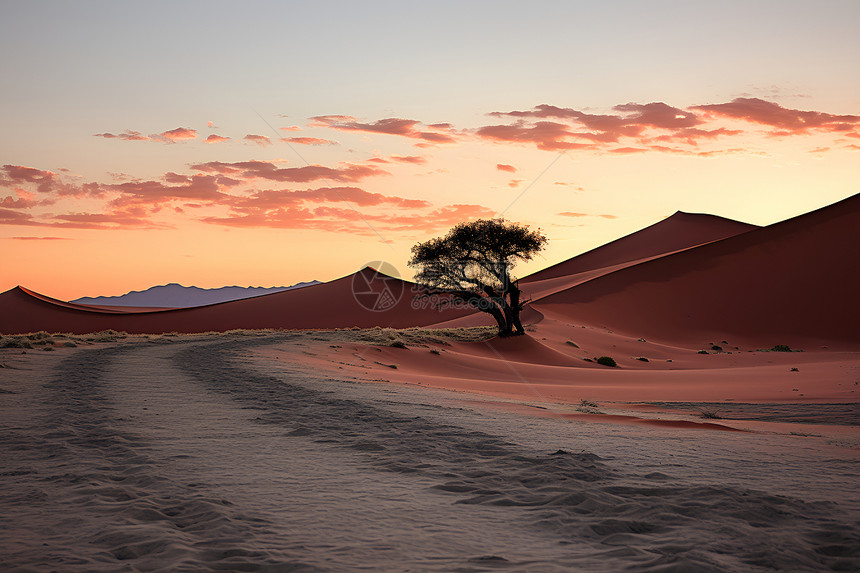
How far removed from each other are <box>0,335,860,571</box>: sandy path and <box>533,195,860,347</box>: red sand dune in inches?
1801

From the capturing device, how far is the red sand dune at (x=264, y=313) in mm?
58675

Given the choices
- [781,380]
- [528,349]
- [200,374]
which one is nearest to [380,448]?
[200,374]

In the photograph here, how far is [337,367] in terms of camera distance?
69.6 feet

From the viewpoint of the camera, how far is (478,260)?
115ft

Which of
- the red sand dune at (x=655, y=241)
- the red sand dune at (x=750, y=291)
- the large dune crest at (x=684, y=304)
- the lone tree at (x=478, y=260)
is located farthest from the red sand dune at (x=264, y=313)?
the lone tree at (x=478, y=260)

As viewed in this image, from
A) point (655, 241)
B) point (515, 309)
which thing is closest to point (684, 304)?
point (515, 309)

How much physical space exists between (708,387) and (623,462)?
14.0m

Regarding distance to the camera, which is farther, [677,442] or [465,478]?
[677,442]

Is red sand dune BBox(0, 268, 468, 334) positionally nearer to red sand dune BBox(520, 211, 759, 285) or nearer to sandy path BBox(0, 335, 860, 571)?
red sand dune BBox(520, 211, 759, 285)

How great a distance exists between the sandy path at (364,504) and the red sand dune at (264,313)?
53941 mm

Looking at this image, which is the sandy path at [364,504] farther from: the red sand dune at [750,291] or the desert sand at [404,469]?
the red sand dune at [750,291]

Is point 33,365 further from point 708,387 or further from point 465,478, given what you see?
point 708,387

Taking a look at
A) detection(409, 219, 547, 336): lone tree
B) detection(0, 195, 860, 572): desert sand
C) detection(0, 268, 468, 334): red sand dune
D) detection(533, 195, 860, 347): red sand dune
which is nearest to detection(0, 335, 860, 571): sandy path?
detection(0, 195, 860, 572): desert sand

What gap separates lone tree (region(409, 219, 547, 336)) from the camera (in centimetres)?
3484
